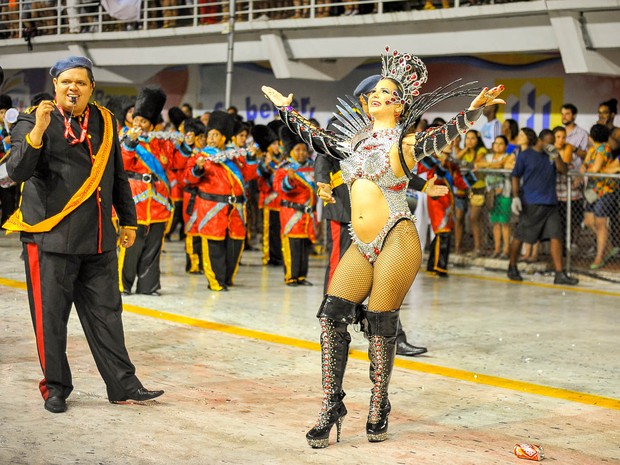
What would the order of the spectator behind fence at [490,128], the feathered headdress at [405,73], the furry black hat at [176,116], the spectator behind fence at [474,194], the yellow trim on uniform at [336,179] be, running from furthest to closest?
the spectator behind fence at [490,128]
the furry black hat at [176,116]
the spectator behind fence at [474,194]
the yellow trim on uniform at [336,179]
the feathered headdress at [405,73]

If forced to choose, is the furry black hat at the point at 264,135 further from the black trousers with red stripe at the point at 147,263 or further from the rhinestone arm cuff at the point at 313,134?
the rhinestone arm cuff at the point at 313,134

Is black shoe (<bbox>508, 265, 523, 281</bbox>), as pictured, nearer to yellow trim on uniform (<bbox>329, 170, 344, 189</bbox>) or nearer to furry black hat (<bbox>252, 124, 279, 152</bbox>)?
furry black hat (<bbox>252, 124, 279, 152</bbox>)

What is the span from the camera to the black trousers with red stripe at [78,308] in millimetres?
6785

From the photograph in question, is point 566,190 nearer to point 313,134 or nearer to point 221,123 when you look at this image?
point 221,123

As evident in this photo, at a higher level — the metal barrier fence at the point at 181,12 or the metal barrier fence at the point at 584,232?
the metal barrier fence at the point at 181,12

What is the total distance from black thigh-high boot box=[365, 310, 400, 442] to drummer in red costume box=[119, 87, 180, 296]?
545 cm

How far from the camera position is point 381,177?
6383 millimetres

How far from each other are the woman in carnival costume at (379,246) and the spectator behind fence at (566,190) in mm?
8112

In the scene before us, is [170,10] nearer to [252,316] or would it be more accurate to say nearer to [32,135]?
[252,316]

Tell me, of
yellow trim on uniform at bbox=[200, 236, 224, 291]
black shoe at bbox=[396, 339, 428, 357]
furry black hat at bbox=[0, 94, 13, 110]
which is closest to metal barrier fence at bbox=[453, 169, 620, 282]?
yellow trim on uniform at bbox=[200, 236, 224, 291]

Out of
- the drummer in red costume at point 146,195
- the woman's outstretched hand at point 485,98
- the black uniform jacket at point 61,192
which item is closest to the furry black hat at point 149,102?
the drummer in red costume at point 146,195

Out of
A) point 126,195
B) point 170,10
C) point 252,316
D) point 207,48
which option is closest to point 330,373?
point 126,195

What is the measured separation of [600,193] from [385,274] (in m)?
8.50

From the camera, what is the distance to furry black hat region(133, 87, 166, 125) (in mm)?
11312
